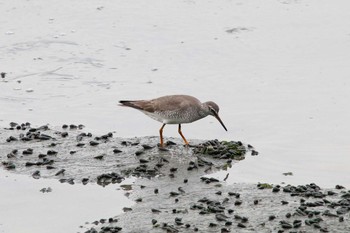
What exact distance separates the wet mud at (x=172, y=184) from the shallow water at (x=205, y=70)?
64cm

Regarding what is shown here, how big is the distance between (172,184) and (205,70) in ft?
21.3

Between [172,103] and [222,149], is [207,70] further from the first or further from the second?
[222,149]

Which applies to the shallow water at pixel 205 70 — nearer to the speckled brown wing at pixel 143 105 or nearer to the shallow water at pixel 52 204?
the speckled brown wing at pixel 143 105

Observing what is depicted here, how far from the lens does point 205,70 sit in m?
18.7

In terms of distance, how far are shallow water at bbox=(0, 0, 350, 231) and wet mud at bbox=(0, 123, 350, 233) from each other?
64 centimetres

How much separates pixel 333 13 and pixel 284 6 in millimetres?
1481

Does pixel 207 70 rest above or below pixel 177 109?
below

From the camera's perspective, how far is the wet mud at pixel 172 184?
36.0ft

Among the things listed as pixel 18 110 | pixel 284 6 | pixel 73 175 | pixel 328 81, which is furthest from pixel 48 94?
pixel 284 6

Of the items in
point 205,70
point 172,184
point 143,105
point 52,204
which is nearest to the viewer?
point 52,204

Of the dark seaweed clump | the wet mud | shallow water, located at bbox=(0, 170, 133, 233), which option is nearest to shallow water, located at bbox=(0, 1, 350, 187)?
the dark seaweed clump

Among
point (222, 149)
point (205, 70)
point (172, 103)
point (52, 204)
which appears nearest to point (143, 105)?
point (172, 103)

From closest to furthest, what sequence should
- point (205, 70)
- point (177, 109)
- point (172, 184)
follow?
point (172, 184)
point (177, 109)
point (205, 70)

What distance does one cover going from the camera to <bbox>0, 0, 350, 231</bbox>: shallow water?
14992mm
